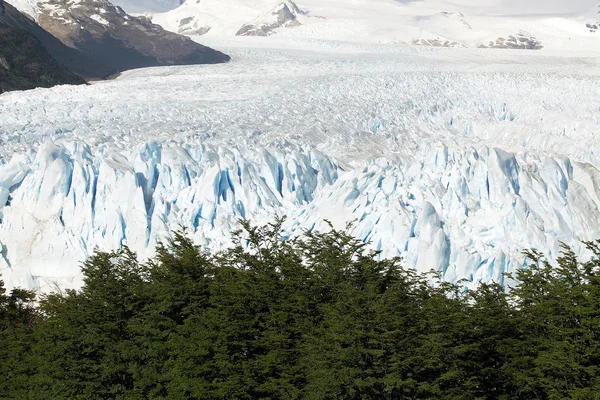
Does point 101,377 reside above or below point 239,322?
below

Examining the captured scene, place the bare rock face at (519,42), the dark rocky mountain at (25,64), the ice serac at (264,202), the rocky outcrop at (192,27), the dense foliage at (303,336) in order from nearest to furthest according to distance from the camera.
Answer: the dense foliage at (303,336) → the ice serac at (264,202) → the dark rocky mountain at (25,64) → the rocky outcrop at (192,27) → the bare rock face at (519,42)

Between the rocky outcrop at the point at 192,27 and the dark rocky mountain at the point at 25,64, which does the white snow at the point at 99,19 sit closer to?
the dark rocky mountain at the point at 25,64

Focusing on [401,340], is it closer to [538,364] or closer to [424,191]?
[538,364]

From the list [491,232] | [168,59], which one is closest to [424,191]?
[491,232]

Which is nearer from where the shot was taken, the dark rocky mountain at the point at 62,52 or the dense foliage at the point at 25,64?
the dense foliage at the point at 25,64

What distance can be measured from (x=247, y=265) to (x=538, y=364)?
676 centimetres

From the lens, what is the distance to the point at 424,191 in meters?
22.8

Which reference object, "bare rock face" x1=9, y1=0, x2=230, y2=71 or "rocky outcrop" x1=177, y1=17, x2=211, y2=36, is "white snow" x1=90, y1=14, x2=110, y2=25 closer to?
"bare rock face" x1=9, y1=0, x2=230, y2=71

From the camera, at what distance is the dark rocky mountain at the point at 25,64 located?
5009cm

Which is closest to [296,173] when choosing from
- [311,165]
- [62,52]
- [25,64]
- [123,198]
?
[311,165]

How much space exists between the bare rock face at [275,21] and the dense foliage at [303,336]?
118 metres

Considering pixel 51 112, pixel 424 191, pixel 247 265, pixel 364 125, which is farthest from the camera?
pixel 364 125

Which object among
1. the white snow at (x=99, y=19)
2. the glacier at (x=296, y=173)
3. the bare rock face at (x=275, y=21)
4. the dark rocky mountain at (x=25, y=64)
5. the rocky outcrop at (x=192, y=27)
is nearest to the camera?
the glacier at (x=296, y=173)

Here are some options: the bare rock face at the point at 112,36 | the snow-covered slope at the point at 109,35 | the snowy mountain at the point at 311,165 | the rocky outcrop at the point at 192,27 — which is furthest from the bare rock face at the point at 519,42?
the snowy mountain at the point at 311,165
